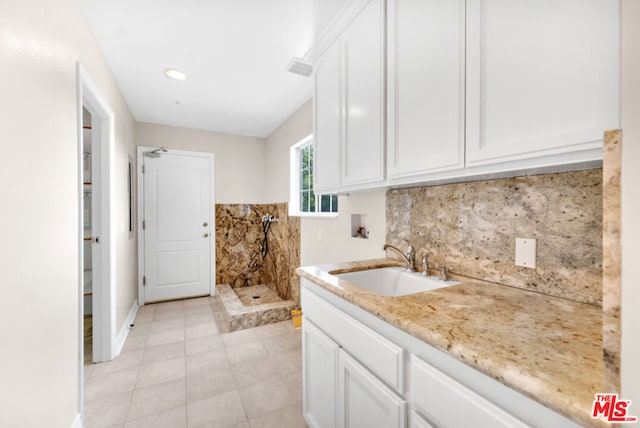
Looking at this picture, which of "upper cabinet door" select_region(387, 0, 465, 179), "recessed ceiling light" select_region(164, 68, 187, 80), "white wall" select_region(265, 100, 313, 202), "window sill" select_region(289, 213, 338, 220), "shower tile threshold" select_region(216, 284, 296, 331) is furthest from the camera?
"white wall" select_region(265, 100, 313, 202)

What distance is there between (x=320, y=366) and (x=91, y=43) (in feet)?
8.48

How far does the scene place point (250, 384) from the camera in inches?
81.7

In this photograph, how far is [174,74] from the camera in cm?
254

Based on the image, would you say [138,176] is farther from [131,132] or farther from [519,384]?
[519,384]

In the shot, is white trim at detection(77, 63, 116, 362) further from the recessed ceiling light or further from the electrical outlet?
the electrical outlet

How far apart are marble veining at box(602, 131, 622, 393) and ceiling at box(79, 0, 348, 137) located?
1.74 meters

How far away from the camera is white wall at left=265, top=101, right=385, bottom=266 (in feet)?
6.68

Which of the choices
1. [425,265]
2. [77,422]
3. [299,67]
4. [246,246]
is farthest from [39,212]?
[246,246]

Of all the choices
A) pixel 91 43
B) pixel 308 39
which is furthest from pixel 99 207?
pixel 308 39

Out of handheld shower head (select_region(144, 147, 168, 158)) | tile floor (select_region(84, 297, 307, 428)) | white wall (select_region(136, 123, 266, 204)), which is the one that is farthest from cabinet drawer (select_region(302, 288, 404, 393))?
handheld shower head (select_region(144, 147, 168, 158))

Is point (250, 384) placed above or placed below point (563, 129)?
below

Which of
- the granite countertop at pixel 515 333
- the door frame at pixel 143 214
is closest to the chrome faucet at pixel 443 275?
the granite countertop at pixel 515 333

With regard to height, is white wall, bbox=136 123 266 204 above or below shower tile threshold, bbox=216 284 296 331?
above

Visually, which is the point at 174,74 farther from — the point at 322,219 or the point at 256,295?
the point at 256,295
